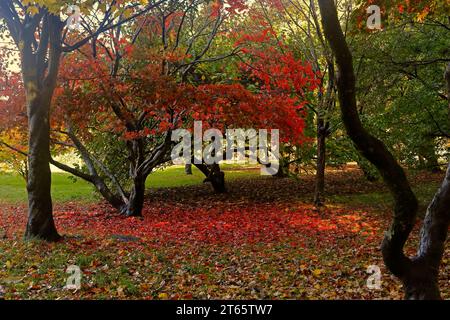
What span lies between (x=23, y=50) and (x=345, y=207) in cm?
1267

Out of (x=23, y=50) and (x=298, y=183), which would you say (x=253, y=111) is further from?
(x=298, y=183)

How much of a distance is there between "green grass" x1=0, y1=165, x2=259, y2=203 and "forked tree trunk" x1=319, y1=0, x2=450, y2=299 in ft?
60.3

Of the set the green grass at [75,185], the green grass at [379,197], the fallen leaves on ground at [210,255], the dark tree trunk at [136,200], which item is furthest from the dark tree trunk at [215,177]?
the dark tree trunk at [136,200]

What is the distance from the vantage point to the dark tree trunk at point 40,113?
1055 cm

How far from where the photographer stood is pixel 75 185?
32250 millimetres

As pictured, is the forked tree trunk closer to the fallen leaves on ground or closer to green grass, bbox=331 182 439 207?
the fallen leaves on ground

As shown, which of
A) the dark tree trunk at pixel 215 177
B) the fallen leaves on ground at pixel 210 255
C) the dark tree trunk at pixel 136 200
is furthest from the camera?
the dark tree trunk at pixel 215 177

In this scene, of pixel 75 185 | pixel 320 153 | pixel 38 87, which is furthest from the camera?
pixel 75 185

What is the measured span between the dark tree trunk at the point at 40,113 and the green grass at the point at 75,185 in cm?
1118

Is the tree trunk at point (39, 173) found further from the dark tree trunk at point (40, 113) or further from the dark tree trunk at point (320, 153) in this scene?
the dark tree trunk at point (320, 153)

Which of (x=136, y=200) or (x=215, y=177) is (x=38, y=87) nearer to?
(x=136, y=200)

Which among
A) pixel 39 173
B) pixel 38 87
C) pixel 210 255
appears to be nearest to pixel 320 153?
pixel 210 255

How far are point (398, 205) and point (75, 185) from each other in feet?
97.9
